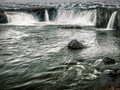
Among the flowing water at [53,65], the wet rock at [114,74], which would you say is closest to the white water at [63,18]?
the flowing water at [53,65]

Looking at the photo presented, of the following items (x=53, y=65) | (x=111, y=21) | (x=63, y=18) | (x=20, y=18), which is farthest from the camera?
(x=63, y=18)

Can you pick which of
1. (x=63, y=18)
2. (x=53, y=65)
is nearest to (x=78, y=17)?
(x=63, y=18)

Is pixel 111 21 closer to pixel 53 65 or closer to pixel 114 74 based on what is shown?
pixel 53 65

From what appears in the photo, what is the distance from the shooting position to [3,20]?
40656 mm

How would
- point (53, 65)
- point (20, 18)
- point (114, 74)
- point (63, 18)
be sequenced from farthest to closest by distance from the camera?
1. point (63, 18)
2. point (20, 18)
3. point (53, 65)
4. point (114, 74)

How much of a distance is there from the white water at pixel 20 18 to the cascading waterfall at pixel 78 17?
256 inches

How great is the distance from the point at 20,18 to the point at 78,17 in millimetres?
12488

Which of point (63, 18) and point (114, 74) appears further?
point (63, 18)

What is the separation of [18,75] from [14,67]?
5.32ft

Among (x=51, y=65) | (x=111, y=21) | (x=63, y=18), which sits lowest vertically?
(x=63, y=18)

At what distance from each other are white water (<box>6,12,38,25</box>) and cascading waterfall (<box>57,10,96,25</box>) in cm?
650

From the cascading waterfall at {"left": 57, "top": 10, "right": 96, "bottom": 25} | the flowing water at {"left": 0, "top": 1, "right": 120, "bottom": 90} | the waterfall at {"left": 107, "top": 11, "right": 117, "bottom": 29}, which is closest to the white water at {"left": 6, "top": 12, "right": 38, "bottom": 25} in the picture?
the cascading waterfall at {"left": 57, "top": 10, "right": 96, "bottom": 25}

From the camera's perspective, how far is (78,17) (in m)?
43.8

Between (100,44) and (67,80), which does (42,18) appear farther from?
(67,80)
